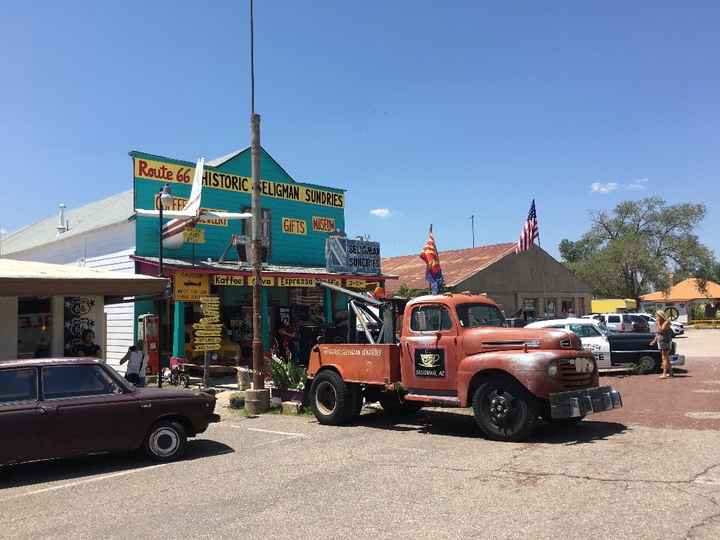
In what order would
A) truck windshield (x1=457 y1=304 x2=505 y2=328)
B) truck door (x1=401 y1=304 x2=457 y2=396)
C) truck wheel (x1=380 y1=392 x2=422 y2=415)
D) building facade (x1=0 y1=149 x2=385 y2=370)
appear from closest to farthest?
1. truck door (x1=401 y1=304 x2=457 y2=396)
2. truck windshield (x1=457 y1=304 x2=505 y2=328)
3. truck wheel (x1=380 y1=392 x2=422 y2=415)
4. building facade (x1=0 y1=149 x2=385 y2=370)

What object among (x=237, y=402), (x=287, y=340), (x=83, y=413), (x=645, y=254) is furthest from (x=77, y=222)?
(x=645, y=254)

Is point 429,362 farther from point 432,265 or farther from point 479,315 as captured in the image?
point 432,265

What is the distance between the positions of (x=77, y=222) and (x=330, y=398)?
1776 cm

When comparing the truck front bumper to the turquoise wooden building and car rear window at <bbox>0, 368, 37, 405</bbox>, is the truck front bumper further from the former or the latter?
the turquoise wooden building

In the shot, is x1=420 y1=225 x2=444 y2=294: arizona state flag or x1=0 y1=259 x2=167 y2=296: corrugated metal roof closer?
x1=0 y1=259 x2=167 y2=296: corrugated metal roof

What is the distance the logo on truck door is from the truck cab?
2 centimetres

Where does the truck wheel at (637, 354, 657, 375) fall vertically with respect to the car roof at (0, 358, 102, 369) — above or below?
below

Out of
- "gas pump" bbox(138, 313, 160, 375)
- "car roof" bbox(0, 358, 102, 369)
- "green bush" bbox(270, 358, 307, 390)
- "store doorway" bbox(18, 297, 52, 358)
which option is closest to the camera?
"car roof" bbox(0, 358, 102, 369)

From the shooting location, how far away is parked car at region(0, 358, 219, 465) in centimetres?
716

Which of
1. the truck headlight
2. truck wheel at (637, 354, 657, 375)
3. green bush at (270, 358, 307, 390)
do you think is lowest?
truck wheel at (637, 354, 657, 375)

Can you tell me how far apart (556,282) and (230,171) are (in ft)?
70.9

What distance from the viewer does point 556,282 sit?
3594 centimetres

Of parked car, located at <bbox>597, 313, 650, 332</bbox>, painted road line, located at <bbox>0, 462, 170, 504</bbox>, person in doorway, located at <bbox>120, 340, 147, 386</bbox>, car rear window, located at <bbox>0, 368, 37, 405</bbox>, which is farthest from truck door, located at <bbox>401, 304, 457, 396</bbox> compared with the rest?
parked car, located at <bbox>597, 313, 650, 332</bbox>

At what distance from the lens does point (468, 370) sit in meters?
9.11
